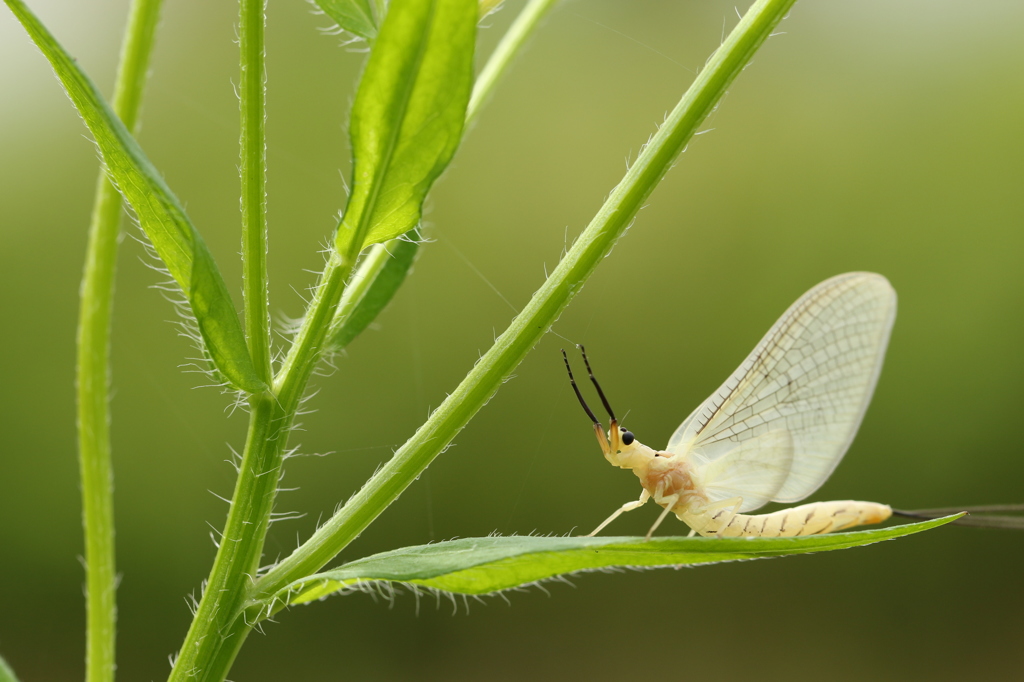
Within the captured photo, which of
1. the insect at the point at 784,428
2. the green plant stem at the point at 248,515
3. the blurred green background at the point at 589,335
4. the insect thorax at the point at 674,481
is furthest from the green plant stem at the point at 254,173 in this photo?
the blurred green background at the point at 589,335

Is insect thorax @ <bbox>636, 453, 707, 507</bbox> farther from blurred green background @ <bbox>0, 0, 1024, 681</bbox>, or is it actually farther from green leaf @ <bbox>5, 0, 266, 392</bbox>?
blurred green background @ <bbox>0, 0, 1024, 681</bbox>

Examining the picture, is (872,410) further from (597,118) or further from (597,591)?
(597,118)

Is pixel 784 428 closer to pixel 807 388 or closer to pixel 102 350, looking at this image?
pixel 807 388

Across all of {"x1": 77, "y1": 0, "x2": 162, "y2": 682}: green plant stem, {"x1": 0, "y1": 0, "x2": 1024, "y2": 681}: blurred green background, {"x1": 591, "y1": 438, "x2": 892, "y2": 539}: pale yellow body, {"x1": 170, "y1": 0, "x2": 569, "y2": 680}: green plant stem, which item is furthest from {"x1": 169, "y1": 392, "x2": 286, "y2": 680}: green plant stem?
{"x1": 0, "y1": 0, "x2": 1024, "y2": 681}: blurred green background

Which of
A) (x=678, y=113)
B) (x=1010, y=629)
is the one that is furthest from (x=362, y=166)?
(x=1010, y=629)

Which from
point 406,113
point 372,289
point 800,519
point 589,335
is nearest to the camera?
point 406,113

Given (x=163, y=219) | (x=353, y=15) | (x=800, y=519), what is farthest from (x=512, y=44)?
(x=800, y=519)
